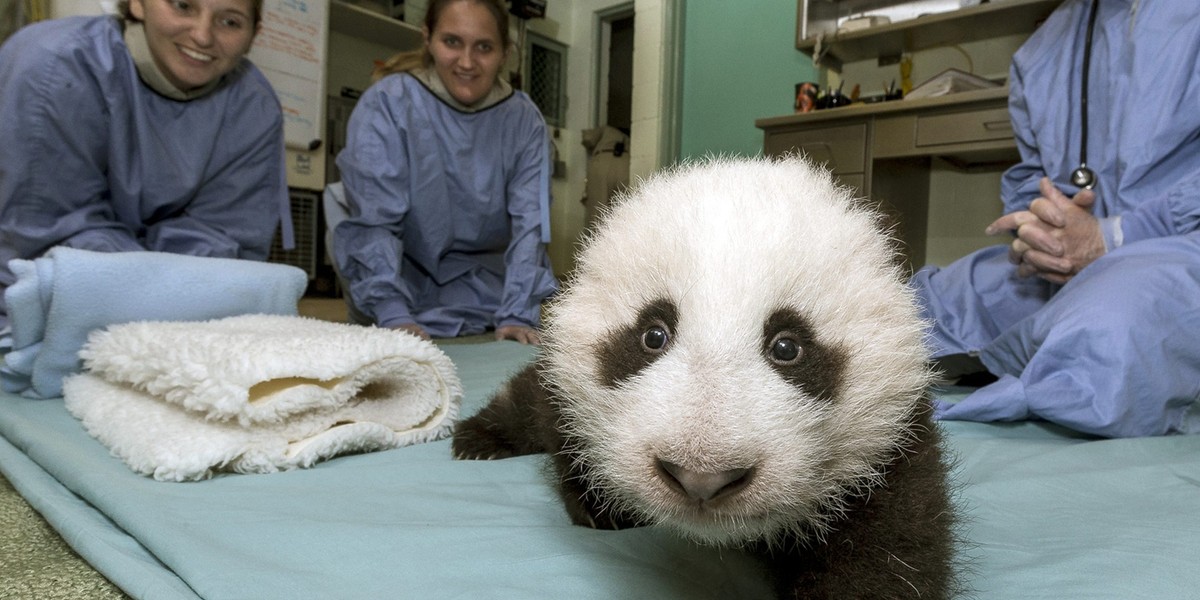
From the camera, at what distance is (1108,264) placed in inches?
50.4

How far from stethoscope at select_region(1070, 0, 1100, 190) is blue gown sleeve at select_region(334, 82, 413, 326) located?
70.3 inches

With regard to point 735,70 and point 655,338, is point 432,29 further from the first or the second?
point 655,338

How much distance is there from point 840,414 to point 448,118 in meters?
2.07

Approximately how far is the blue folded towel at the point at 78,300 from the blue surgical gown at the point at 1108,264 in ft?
4.14

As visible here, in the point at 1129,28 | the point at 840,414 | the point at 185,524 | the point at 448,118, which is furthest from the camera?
the point at 448,118

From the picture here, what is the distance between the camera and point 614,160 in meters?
4.28

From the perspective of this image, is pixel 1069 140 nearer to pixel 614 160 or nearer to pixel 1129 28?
pixel 1129 28

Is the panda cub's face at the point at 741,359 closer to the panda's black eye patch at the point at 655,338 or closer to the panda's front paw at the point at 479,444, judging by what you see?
the panda's black eye patch at the point at 655,338

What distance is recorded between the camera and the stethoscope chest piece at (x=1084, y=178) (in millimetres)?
1471

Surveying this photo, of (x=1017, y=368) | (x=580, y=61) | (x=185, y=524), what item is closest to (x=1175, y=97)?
(x=1017, y=368)

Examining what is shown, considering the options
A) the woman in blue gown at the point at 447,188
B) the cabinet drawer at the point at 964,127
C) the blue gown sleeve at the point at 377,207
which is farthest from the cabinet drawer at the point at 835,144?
the blue gown sleeve at the point at 377,207

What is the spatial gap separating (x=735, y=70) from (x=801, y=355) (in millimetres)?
3375

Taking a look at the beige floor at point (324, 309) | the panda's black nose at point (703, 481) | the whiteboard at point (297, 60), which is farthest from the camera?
the whiteboard at point (297, 60)

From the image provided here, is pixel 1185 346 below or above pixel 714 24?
below
